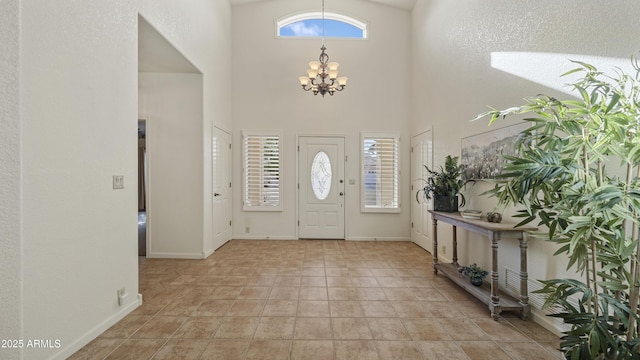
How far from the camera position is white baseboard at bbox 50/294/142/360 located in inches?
79.3

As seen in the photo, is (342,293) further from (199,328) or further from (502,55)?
(502,55)

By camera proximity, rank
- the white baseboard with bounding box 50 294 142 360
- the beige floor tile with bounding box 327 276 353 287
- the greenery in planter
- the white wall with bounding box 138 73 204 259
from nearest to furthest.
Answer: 1. the greenery in planter
2. the white baseboard with bounding box 50 294 142 360
3. the beige floor tile with bounding box 327 276 353 287
4. the white wall with bounding box 138 73 204 259

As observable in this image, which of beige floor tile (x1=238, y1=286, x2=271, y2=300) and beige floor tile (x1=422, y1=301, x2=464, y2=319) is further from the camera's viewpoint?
beige floor tile (x1=238, y1=286, x2=271, y2=300)

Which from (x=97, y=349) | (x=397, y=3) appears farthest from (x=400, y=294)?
(x=397, y=3)

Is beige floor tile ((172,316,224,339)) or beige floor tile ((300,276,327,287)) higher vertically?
beige floor tile ((300,276,327,287))

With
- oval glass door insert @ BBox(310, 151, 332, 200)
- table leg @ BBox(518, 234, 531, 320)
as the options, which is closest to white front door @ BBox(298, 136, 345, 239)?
oval glass door insert @ BBox(310, 151, 332, 200)

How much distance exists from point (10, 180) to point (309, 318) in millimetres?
2290

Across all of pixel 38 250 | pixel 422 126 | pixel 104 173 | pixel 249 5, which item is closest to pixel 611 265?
pixel 38 250

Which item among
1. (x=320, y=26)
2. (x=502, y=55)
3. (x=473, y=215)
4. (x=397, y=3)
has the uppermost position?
(x=397, y=3)

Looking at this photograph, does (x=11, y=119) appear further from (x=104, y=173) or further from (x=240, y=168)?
(x=240, y=168)

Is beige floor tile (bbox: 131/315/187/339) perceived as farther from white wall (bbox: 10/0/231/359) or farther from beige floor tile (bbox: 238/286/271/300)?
beige floor tile (bbox: 238/286/271/300)

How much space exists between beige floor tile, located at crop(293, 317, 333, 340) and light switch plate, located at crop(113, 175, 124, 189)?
197 centimetres

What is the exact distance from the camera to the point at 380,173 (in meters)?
5.88

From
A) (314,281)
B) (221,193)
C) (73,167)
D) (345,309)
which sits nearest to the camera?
(73,167)
